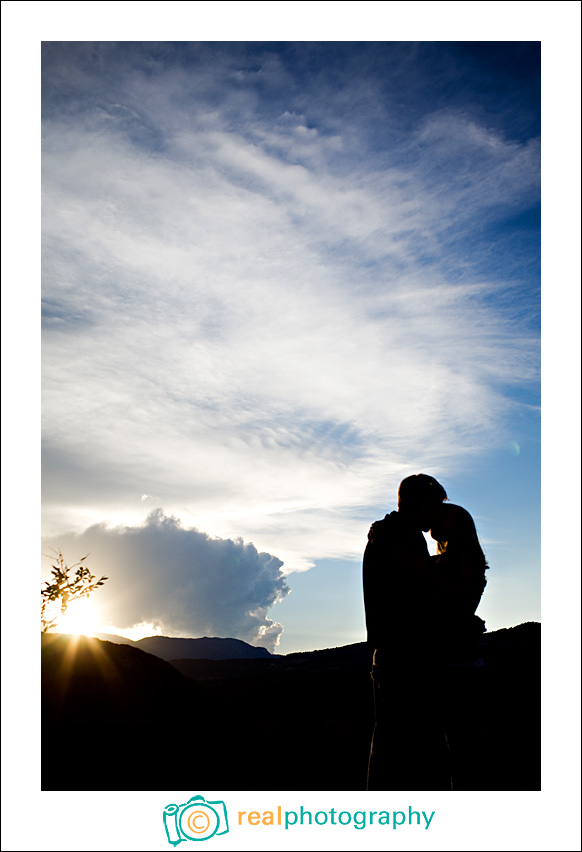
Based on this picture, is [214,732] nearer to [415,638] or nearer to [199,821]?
[199,821]

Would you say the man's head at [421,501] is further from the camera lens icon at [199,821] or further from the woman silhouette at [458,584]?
the camera lens icon at [199,821]

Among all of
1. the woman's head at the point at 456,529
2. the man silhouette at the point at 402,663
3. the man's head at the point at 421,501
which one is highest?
the man's head at the point at 421,501

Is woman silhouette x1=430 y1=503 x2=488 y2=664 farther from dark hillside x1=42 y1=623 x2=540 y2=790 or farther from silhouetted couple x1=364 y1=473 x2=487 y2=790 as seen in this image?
dark hillside x1=42 y1=623 x2=540 y2=790

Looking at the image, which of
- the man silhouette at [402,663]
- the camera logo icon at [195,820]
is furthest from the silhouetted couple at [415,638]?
the camera logo icon at [195,820]

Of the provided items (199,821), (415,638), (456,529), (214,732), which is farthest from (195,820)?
(214,732)

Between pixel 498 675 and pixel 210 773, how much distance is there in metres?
5.13

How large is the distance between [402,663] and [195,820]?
175 cm

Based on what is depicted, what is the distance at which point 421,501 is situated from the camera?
3090 mm

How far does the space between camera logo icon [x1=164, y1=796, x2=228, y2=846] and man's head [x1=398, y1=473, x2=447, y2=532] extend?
2.21 metres

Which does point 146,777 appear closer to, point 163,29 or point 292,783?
point 292,783

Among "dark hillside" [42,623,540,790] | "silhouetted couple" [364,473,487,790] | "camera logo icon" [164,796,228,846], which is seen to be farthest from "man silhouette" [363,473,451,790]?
"camera logo icon" [164,796,228,846]

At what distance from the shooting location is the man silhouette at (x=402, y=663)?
2.89 m

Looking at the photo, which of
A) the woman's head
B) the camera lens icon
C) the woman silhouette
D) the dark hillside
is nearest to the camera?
the woman silhouette

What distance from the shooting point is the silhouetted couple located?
289 cm
